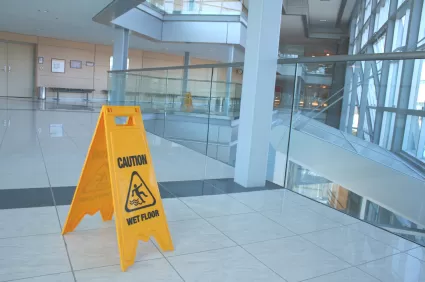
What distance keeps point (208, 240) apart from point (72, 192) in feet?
4.40

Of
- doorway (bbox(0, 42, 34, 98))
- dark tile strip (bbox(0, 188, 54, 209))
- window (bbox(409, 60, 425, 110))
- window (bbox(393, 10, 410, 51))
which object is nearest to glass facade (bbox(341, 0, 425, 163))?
window (bbox(409, 60, 425, 110))

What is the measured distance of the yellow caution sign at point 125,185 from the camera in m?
1.78

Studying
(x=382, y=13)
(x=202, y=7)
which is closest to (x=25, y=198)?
(x=382, y=13)

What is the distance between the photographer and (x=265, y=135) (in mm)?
3363

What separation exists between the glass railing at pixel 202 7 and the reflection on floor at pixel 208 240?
10655 mm

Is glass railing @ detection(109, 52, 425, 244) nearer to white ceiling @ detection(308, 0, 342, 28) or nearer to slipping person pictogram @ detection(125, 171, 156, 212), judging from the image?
slipping person pictogram @ detection(125, 171, 156, 212)

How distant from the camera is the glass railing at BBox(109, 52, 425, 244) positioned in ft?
13.0

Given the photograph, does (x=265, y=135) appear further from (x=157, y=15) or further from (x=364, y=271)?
(x=157, y=15)

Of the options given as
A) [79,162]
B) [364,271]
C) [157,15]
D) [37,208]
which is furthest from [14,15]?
[364,271]

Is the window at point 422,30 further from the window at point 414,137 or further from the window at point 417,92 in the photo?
the window at point 414,137

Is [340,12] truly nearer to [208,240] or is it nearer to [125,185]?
[208,240]

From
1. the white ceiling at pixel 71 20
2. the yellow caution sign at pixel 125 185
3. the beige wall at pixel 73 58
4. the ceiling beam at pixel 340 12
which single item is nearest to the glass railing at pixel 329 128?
the yellow caution sign at pixel 125 185

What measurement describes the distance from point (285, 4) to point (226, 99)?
8959 mm

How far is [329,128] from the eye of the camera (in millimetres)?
6152
